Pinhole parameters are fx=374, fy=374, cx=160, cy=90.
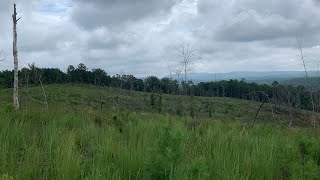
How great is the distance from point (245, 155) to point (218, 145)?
0.75 m

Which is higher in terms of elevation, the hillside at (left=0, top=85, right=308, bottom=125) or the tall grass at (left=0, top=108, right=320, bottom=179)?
the tall grass at (left=0, top=108, right=320, bottom=179)

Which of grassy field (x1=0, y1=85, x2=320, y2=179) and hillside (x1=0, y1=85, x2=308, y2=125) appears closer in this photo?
grassy field (x1=0, y1=85, x2=320, y2=179)

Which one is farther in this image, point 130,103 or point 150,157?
point 130,103

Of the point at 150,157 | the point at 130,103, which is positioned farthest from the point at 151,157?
the point at 130,103

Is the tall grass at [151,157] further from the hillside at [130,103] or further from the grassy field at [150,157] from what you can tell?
the hillside at [130,103]

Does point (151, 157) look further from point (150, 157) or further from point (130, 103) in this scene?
point (130, 103)

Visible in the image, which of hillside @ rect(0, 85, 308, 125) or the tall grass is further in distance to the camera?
hillside @ rect(0, 85, 308, 125)

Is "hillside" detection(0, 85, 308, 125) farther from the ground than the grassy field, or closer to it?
closer to it

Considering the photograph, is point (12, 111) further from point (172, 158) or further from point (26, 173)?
point (172, 158)

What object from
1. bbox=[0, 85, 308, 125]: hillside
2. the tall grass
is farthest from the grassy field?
bbox=[0, 85, 308, 125]: hillside

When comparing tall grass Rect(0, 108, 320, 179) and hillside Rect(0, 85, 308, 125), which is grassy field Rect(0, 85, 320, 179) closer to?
tall grass Rect(0, 108, 320, 179)

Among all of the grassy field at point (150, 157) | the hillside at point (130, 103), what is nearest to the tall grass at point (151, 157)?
the grassy field at point (150, 157)

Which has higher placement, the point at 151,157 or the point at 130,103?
the point at 151,157

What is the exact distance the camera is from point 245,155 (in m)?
4.92
